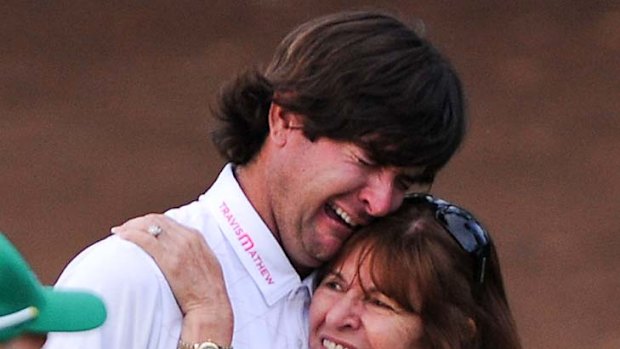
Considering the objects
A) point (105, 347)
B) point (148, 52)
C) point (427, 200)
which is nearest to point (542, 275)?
point (148, 52)

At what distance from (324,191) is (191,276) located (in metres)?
0.24

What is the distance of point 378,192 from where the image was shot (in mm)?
2727

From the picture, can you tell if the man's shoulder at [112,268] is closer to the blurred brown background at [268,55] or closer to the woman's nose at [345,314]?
the woman's nose at [345,314]

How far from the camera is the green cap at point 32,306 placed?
1771mm

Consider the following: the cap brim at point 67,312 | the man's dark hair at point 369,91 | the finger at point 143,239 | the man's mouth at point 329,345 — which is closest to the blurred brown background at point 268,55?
the man's dark hair at point 369,91

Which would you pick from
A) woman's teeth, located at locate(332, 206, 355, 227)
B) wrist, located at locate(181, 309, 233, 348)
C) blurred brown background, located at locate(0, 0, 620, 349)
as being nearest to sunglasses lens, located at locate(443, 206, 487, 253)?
woman's teeth, located at locate(332, 206, 355, 227)

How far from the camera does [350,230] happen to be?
2793 mm

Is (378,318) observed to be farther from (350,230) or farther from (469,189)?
(469,189)

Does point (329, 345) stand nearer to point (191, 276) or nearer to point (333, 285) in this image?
point (333, 285)

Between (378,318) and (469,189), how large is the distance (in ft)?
9.37

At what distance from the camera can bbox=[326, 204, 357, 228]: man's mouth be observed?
9.00ft

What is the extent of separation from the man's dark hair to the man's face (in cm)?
2

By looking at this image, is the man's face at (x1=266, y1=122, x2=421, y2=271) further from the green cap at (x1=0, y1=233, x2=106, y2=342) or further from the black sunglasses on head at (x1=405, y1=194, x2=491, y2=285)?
the green cap at (x1=0, y1=233, x2=106, y2=342)

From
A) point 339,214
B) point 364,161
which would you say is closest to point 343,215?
point 339,214
